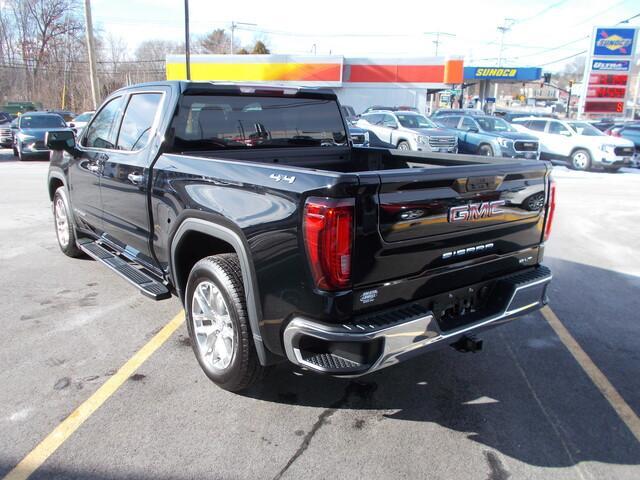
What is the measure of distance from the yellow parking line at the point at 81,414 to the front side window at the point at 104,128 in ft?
6.14

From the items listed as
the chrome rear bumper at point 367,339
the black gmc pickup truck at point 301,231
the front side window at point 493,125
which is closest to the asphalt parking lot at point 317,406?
the black gmc pickup truck at point 301,231

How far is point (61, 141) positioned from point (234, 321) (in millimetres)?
3114

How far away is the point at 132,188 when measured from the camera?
13.6 ft

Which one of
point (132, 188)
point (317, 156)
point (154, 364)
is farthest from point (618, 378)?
point (132, 188)

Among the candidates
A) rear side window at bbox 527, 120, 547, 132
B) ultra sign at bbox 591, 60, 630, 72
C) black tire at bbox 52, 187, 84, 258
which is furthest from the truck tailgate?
ultra sign at bbox 591, 60, 630, 72

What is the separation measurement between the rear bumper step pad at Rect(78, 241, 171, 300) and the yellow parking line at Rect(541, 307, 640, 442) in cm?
316

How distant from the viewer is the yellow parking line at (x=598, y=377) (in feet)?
10.4

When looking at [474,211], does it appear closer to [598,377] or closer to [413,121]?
[598,377]

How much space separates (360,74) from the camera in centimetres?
3650

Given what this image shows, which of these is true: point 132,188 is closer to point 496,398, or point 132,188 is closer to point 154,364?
point 154,364

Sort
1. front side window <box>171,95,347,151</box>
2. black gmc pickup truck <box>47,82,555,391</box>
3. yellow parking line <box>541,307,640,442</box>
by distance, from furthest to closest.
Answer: front side window <box>171,95,347,151</box>
yellow parking line <box>541,307,640,442</box>
black gmc pickup truck <box>47,82,555,391</box>

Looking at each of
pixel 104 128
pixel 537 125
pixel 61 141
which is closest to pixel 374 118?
pixel 537 125

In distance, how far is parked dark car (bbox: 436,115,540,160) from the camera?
17000mm

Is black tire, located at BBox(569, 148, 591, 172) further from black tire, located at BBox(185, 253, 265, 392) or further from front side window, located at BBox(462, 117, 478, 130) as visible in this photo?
black tire, located at BBox(185, 253, 265, 392)
